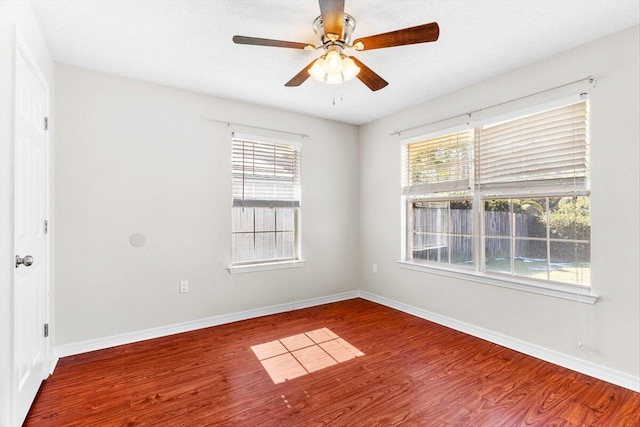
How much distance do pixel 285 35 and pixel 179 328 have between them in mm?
2906

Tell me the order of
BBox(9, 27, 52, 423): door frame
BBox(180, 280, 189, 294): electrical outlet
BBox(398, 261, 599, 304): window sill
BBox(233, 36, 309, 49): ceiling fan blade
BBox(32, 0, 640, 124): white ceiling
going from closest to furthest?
1. BBox(9, 27, 52, 423): door frame
2. BBox(233, 36, 309, 49): ceiling fan blade
3. BBox(32, 0, 640, 124): white ceiling
4. BBox(398, 261, 599, 304): window sill
5. BBox(180, 280, 189, 294): electrical outlet

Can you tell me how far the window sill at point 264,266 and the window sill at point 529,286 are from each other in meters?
1.60

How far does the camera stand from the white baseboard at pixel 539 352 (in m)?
2.20

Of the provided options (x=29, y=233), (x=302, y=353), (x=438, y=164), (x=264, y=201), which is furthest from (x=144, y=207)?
(x=438, y=164)

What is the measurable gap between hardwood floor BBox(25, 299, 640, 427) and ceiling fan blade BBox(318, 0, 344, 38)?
2.31m

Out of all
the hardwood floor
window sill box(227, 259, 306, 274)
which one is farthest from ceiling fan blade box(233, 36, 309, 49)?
window sill box(227, 259, 306, 274)

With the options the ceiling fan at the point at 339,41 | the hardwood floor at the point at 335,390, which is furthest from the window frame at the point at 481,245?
the ceiling fan at the point at 339,41

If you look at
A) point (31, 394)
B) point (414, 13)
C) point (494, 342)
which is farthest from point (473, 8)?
point (31, 394)

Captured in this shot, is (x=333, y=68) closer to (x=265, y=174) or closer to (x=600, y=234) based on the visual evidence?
(x=265, y=174)

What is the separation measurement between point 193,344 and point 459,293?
269 centimetres

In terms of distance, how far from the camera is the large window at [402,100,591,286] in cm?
249

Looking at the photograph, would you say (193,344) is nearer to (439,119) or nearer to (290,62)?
(290,62)

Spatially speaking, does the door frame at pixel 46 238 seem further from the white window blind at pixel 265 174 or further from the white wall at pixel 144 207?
the white window blind at pixel 265 174

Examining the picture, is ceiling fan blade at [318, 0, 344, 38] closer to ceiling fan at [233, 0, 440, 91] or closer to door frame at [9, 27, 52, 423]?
ceiling fan at [233, 0, 440, 91]
